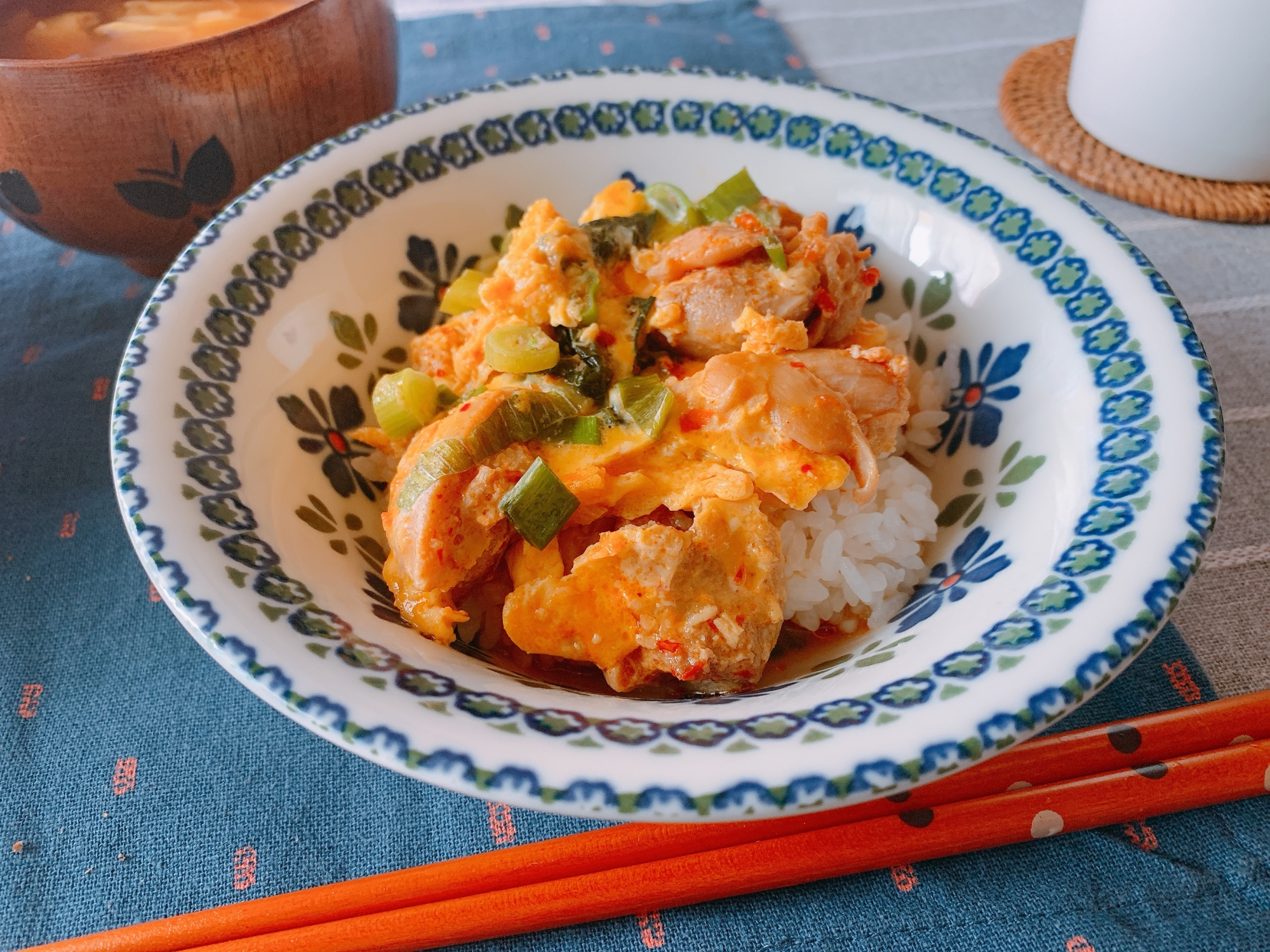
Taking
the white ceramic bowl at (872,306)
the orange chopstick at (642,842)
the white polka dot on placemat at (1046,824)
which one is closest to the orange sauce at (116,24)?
the white ceramic bowl at (872,306)

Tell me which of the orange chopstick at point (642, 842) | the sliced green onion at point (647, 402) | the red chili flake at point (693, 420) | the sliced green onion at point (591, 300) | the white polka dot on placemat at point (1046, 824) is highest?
the sliced green onion at point (591, 300)

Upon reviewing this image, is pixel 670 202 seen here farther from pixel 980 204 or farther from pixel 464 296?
pixel 980 204

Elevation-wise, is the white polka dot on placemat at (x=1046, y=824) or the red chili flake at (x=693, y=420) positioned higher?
the red chili flake at (x=693, y=420)

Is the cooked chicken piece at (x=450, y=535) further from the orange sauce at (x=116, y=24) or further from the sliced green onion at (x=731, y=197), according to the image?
the orange sauce at (x=116, y=24)

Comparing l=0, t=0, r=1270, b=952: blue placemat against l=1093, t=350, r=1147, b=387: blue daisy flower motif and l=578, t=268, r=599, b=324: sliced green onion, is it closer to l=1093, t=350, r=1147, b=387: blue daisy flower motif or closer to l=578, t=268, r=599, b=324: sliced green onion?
l=1093, t=350, r=1147, b=387: blue daisy flower motif

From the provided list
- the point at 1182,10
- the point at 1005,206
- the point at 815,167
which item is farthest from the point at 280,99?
the point at 1182,10

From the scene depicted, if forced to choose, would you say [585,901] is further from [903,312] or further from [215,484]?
[903,312]
